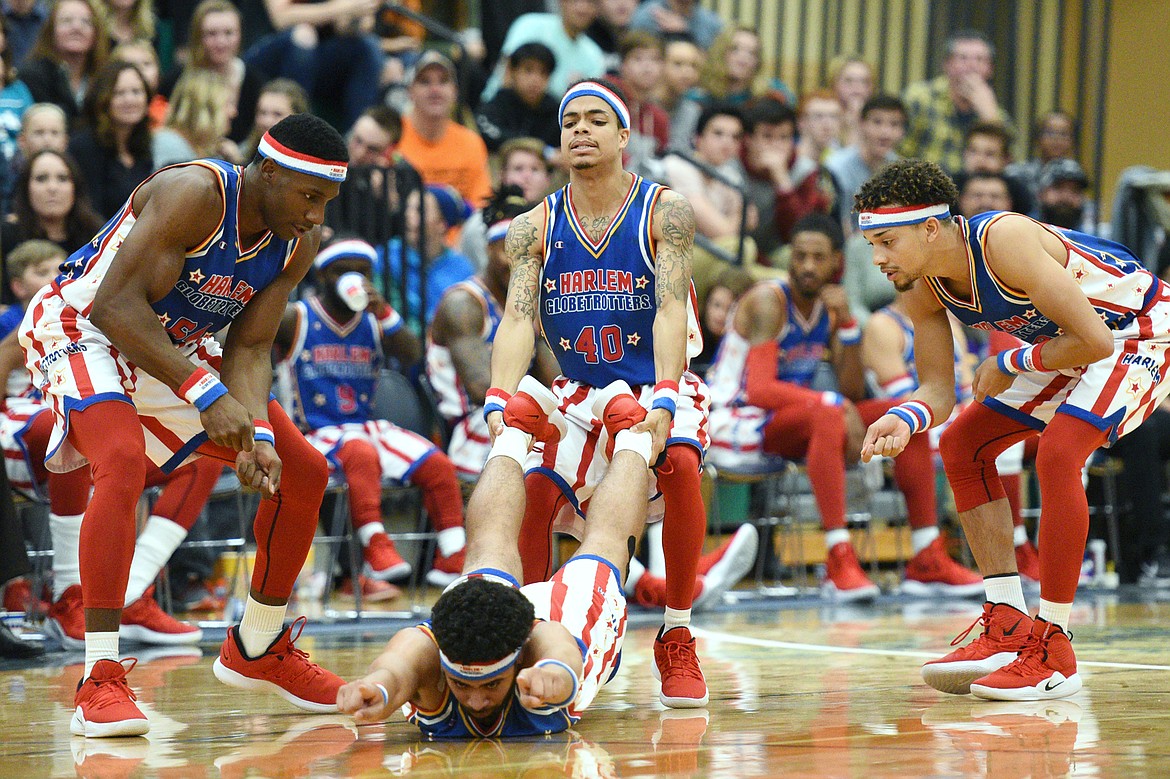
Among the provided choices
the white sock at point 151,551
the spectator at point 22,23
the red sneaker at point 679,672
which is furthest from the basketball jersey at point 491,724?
the spectator at point 22,23

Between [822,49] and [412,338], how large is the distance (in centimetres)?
609

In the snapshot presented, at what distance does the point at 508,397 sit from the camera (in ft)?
14.8

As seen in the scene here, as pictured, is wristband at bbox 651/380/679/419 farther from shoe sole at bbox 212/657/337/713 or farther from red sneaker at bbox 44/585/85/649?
red sneaker at bbox 44/585/85/649

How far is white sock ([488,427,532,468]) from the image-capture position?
14.0ft

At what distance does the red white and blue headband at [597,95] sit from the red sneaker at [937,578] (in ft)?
14.3

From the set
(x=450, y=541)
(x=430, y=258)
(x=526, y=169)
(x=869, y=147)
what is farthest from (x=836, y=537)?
(x=869, y=147)

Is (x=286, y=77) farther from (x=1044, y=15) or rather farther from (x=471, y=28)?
(x=1044, y=15)

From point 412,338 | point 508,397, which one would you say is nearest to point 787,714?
point 508,397

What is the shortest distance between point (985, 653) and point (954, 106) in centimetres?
753

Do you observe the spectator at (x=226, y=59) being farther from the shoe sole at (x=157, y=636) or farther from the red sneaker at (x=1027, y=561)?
the red sneaker at (x=1027, y=561)

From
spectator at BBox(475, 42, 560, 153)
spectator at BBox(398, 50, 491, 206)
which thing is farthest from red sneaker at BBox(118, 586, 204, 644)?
spectator at BBox(475, 42, 560, 153)

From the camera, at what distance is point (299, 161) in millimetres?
4297

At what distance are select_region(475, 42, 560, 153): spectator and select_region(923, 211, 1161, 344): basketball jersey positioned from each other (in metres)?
5.71

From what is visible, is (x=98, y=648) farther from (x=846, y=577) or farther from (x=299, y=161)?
(x=846, y=577)
